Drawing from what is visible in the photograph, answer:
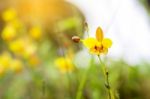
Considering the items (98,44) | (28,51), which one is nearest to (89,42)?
(98,44)

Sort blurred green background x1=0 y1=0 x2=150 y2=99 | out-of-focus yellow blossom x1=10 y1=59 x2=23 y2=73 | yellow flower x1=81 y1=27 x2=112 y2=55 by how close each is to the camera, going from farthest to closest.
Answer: out-of-focus yellow blossom x1=10 y1=59 x2=23 y2=73 < blurred green background x1=0 y1=0 x2=150 y2=99 < yellow flower x1=81 y1=27 x2=112 y2=55

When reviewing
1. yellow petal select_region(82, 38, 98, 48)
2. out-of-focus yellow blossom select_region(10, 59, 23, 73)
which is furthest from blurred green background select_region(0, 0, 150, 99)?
yellow petal select_region(82, 38, 98, 48)

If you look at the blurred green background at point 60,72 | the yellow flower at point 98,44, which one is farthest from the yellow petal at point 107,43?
the blurred green background at point 60,72

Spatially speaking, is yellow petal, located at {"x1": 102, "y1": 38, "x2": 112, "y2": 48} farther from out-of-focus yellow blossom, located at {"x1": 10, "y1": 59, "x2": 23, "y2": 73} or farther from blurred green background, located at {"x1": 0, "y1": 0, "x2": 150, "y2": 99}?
out-of-focus yellow blossom, located at {"x1": 10, "y1": 59, "x2": 23, "y2": 73}

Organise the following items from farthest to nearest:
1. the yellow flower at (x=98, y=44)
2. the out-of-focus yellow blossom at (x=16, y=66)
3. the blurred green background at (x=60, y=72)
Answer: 1. the out-of-focus yellow blossom at (x=16, y=66)
2. the blurred green background at (x=60, y=72)
3. the yellow flower at (x=98, y=44)

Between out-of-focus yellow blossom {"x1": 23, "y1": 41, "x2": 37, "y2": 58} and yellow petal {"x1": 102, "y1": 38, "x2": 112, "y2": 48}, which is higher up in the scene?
yellow petal {"x1": 102, "y1": 38, "x2": 112, "y2": 48}

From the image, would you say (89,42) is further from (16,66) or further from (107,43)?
(16,66)

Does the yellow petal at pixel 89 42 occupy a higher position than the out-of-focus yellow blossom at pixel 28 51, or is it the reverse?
the yellow petal at pixel 89 42

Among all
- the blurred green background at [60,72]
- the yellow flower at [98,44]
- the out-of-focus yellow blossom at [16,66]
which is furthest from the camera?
the out-of-focus yellow blossom at [16,66]

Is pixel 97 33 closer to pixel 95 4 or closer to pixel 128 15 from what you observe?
pixel 95 4

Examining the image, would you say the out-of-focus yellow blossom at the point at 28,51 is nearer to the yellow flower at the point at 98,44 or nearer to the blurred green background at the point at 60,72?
the blurred green background at the point at 60,72
